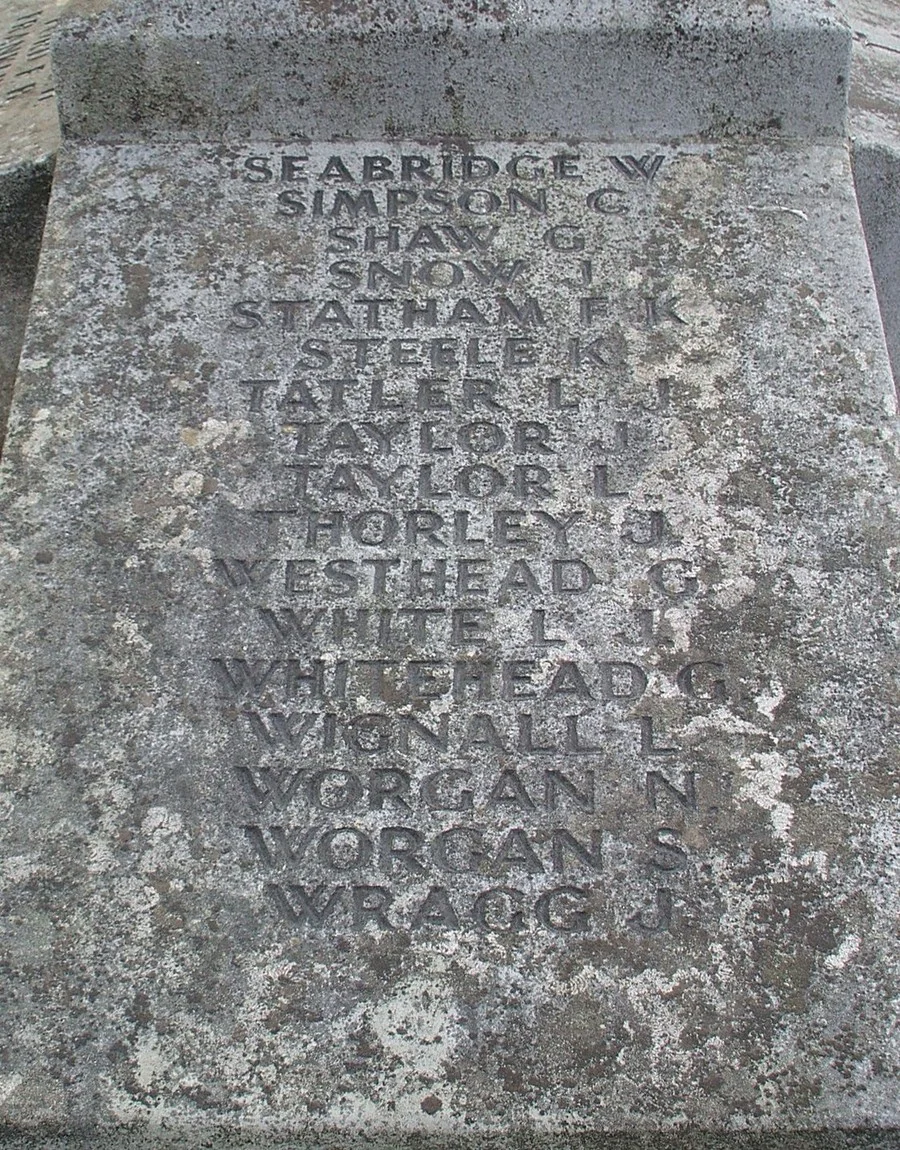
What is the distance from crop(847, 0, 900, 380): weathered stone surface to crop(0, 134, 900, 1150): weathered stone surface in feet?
1.04

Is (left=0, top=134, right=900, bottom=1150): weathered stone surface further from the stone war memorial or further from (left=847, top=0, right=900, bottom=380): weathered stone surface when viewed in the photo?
(left=847, top=0, right=900, bottom=380): weathered stone surface

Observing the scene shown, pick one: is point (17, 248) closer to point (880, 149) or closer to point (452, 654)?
point (452, 654)

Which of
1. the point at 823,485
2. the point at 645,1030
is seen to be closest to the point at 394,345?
the point at 823,485

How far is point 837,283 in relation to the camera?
2518 mm

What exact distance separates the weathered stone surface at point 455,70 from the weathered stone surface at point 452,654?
0.08m

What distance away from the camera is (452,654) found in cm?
217

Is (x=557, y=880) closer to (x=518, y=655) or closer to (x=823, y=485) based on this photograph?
(x=518, y=655)

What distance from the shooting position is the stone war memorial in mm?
1878

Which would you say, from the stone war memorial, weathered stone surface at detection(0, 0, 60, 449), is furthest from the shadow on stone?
the stone war memorial

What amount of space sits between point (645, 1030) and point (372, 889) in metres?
0.44

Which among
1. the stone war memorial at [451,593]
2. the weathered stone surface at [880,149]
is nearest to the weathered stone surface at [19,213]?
the stone war memorial at [451,593]

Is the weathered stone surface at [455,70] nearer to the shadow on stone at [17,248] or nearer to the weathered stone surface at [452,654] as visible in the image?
the weathered stone surface at [452,654]

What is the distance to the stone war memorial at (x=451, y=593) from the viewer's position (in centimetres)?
188

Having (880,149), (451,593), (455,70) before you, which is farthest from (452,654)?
(880,149)
